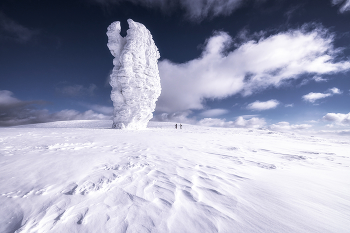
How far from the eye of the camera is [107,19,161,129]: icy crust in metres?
21.8

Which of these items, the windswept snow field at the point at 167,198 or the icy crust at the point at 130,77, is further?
the icy crust at the point at 130,77

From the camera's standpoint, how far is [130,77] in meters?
21.9

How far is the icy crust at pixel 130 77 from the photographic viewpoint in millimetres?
21766

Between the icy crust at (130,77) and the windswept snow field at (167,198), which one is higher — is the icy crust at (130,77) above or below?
above

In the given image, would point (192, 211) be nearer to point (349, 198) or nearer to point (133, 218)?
point (133, 218)

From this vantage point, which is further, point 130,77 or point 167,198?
point 130,77

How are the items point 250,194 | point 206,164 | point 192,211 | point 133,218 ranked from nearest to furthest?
point 133,218 < point 192,211 < point 250,194 < point 206,164

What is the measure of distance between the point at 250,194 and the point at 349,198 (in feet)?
6.12

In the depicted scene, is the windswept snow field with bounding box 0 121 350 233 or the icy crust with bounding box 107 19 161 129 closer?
the windswept snow field with bounding box 0 121 350 233

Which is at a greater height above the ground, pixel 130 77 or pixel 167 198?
pixel 130 77

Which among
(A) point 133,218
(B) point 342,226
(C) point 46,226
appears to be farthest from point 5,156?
(B) point 342,226

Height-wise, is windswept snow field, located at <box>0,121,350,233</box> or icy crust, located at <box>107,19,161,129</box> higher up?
icy crust, located at <box>107,19,161,129</box>

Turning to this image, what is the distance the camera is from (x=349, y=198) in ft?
8.48

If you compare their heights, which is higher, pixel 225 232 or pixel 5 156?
pixel 5 156
